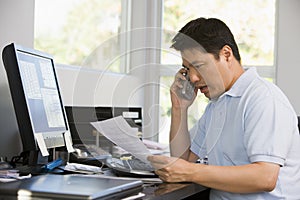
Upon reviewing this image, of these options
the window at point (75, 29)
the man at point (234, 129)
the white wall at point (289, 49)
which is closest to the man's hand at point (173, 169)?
the man at point (234, 129)

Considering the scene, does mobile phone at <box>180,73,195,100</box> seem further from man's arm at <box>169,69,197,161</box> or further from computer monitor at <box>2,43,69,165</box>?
computer monitor at <box>2,43,69,165</box>

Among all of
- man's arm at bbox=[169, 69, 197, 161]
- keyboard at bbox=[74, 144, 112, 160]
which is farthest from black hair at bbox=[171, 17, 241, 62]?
keyboard at bbox=[74, 144, 112, 160]

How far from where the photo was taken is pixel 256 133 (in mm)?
1721

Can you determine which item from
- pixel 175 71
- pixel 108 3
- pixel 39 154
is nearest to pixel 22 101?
pixel 39 154

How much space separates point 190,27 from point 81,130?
2.18ft

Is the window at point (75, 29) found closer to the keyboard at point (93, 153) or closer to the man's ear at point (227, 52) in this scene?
the keyboard at point (93, 153)

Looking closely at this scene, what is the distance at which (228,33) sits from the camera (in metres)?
1.89

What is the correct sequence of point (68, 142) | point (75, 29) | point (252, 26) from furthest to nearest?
point (252, 26), point (75, 29), point (68, 142)

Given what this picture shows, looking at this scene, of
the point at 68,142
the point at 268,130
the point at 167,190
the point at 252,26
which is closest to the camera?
the point at 167,190

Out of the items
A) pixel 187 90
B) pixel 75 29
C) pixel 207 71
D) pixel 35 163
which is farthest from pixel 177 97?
pixel 75 29

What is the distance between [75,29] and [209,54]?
1.53 metres

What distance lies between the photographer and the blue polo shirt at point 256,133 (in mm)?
1710

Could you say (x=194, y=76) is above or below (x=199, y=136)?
above

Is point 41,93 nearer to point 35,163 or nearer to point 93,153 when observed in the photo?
point 35,163
